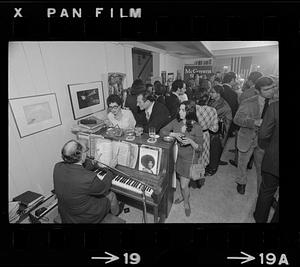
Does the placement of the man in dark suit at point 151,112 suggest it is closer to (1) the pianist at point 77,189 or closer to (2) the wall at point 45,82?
(2) the wall at point 45,82

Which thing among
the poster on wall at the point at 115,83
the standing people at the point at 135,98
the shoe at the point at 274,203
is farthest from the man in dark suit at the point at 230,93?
the poster on wall at the point at 115,83

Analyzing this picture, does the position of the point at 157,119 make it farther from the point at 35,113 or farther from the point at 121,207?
the point at 35,113

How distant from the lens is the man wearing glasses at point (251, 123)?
1411mm

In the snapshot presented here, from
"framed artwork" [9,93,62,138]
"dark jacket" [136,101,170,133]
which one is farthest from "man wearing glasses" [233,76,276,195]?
"framed artwork" [9,93,62,138]

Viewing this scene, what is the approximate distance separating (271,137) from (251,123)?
0.76 feet

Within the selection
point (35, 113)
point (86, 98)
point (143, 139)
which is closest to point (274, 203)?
point (143, 139)

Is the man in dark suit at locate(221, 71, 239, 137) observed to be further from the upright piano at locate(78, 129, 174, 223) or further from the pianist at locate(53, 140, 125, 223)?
the pianist at locate(53, 140, 125, 223)

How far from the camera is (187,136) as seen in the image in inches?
59.9

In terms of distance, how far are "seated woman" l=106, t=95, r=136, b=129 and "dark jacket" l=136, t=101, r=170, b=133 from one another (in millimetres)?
131

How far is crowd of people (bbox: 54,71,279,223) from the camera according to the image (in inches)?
52.2
